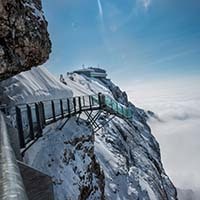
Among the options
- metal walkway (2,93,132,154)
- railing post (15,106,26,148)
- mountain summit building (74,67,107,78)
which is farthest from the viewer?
mountain summit building (74,67,107,78)

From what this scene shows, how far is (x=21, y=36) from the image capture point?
7.58 meters

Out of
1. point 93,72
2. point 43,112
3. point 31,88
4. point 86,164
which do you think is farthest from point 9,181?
point 93,72

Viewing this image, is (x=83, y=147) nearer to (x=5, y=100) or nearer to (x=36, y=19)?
(x=5, y=100)

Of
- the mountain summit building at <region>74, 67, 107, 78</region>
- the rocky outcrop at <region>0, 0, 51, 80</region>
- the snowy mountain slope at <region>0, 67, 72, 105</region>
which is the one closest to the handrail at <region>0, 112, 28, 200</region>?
the rocky outcrop at <region>0, 0, 51, 80</region>

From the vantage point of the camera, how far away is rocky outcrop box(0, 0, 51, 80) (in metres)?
6.99

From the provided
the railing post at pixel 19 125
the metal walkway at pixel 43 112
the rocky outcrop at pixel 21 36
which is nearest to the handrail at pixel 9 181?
the railing post at pixel 19 125

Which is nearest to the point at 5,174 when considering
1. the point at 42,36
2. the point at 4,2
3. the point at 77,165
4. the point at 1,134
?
the point at 1,134

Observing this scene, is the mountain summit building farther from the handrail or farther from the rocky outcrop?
the handrail

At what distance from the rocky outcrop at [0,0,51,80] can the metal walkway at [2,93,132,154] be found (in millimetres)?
1429

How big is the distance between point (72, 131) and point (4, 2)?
751 centimetres

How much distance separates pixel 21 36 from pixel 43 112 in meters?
3.01

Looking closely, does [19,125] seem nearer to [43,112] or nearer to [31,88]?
[43,112]

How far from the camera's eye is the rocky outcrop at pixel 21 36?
699 cm

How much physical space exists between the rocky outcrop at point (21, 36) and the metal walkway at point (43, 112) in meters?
1.43
